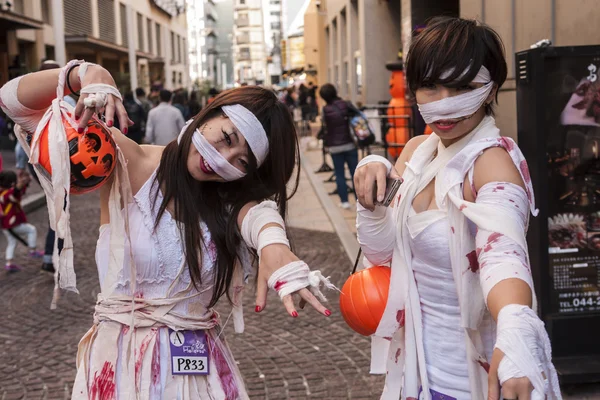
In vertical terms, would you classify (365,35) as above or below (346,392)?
above

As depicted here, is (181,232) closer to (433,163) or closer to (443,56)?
(433,163)

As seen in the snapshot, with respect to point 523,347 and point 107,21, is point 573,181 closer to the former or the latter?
point 523,347

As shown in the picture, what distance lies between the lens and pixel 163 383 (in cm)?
247

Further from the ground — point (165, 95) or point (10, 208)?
point (165, 95)

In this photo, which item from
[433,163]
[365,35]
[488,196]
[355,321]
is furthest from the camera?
[365,35]

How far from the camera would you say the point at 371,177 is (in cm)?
215

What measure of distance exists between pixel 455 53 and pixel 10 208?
7.15 metres

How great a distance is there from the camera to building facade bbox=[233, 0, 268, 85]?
146 meters

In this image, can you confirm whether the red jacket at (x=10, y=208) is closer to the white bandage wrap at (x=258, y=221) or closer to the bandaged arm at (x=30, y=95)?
the bandaged arm at (x=30, y=95)

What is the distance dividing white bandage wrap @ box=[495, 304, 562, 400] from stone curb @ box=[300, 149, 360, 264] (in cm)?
655

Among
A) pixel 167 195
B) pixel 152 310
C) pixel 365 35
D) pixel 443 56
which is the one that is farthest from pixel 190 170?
pixel 365 35

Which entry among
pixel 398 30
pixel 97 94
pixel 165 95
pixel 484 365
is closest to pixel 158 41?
pixel 398 30

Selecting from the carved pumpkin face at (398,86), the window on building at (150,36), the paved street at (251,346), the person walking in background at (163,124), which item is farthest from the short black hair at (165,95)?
the window on building at (150,36)

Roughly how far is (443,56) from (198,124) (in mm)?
794
